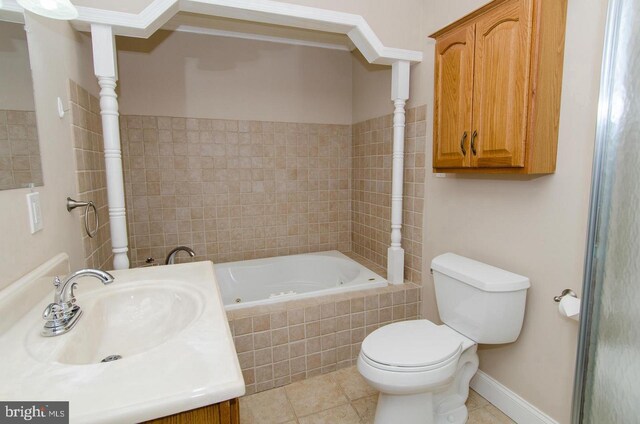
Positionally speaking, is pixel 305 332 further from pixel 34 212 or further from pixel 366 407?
pixel 34 212

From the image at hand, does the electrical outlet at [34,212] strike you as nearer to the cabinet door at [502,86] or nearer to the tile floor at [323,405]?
the tile floor at [323,405]

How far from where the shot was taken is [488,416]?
1.78 metres

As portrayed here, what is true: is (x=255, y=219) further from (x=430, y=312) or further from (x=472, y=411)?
(x=472, y=411)

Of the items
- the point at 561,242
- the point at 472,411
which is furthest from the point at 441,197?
the point at 472,411

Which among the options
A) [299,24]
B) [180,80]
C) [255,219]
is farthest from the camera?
[255,219]

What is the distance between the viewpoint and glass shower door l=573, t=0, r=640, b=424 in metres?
0.96

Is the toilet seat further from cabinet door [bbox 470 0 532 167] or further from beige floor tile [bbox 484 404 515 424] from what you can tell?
cabinet door [bbox 470 0 532 167]

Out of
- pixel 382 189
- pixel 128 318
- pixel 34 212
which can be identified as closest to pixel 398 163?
pixel 382 189

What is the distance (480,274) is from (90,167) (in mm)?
2106

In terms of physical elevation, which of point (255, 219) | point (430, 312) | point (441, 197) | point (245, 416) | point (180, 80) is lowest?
point (245, 416)

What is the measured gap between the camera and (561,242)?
1.46m

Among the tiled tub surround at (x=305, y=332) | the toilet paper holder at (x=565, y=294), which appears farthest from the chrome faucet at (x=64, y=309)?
the toilet paper holder at (x=565, y=294)

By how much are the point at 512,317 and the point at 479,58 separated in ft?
4.05

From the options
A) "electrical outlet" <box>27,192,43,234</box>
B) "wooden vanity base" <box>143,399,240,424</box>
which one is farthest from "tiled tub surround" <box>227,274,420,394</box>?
"wooden vanity base" <box>143,399,240,424</box>
